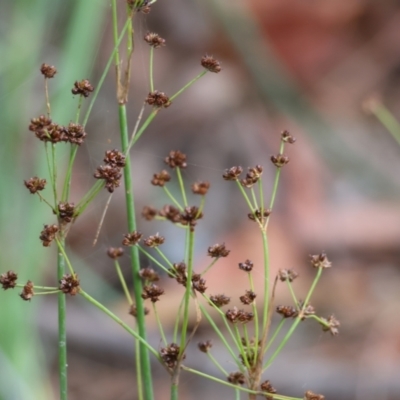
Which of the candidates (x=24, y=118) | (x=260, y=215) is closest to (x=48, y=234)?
(x=260, y=215)

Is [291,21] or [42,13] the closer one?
[42,13]

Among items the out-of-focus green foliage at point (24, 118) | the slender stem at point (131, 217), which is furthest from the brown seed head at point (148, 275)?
the out-of-focus green foliage at point (24, 118)

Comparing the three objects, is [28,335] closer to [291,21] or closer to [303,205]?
[303,205]

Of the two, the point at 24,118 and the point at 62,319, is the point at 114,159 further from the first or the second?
the point at 24,118

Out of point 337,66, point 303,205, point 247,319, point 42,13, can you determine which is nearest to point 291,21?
point 337,66

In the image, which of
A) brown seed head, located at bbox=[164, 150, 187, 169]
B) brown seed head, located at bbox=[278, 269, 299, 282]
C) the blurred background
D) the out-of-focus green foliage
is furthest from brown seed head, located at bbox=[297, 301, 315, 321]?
the out-of-focus green foliage

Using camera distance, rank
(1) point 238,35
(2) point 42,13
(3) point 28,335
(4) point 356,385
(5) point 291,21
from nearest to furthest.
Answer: (3) point 28,335 → (2) point 42,13 → (4) point 356,385 → (1) point 238,35 → (5) point 291,21
